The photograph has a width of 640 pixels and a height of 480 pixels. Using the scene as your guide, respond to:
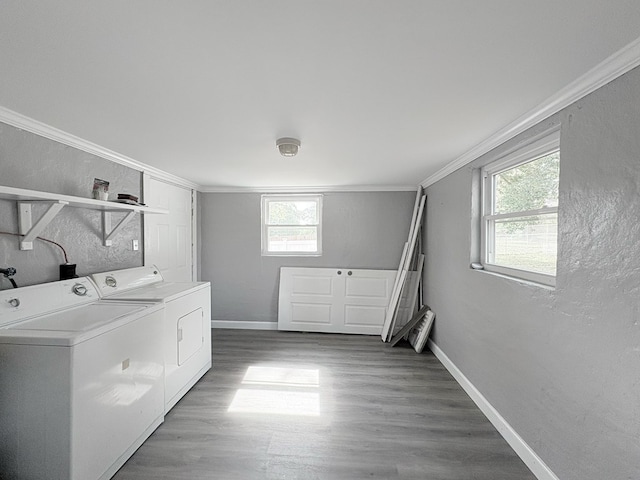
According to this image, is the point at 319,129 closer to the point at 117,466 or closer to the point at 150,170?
the point at 150,170

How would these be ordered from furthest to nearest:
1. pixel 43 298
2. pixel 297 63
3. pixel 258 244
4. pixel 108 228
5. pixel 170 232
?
1. pixel 258 244
2. pixel 170 232
3. pixel 108 228
4. pixel 43 298
5. pixel 297 63

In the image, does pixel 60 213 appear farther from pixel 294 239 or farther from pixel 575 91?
pixel 575 91

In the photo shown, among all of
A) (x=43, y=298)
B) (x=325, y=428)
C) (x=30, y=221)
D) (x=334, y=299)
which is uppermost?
(x=30, y=221)

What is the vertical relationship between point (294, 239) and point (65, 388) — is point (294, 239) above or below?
above

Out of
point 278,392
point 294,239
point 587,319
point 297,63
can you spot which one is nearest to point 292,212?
point 294,239

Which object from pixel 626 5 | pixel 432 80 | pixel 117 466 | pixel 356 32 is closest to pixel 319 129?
pixel 432 80

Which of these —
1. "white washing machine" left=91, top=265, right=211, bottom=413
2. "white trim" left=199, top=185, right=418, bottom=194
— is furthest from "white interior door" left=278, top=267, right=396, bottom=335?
"white washing machine" left=91, top=265, right=211, bottom=413

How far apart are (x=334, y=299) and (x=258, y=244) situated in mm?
1391

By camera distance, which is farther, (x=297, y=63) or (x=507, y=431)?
(x=507, y=431)

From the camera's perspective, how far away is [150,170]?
321 cm

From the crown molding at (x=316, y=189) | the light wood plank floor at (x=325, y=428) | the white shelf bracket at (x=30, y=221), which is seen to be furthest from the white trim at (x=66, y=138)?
the light wood plank floor at (x=325, y=428)

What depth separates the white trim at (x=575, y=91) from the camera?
3.84ft

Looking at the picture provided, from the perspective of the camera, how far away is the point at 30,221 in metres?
1.94

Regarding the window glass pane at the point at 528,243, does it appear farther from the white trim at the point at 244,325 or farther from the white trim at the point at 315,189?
the white trim at the point at 244,325
